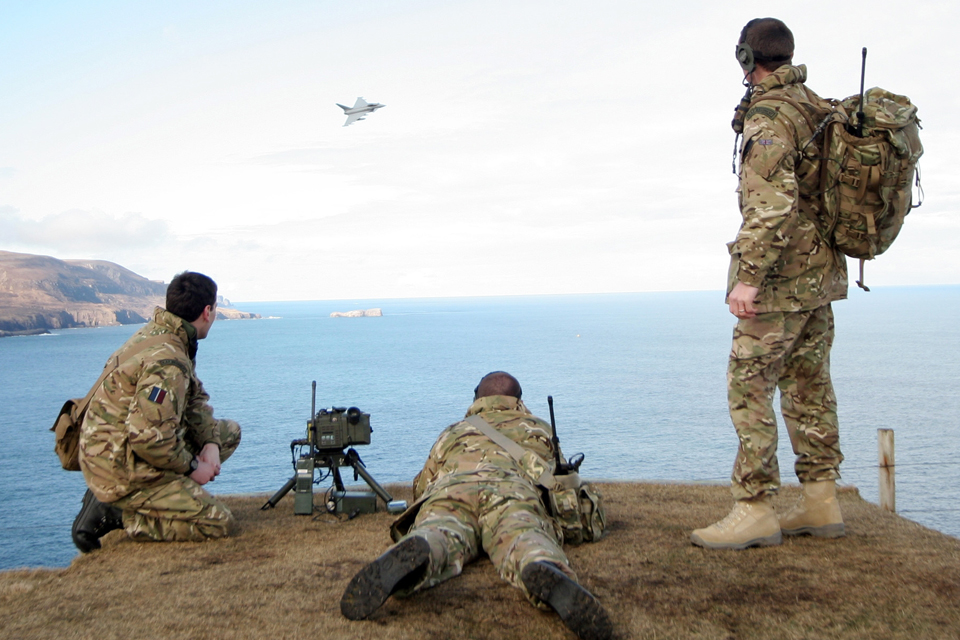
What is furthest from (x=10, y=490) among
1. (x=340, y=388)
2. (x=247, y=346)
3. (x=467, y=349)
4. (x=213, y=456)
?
(x=247, y=346)

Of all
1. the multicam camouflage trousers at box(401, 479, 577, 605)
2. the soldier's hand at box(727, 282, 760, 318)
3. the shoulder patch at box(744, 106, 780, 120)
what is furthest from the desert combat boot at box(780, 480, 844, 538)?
the shoulder patch at box(744, 106, 780, 120)

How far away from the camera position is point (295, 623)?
3.69 meters

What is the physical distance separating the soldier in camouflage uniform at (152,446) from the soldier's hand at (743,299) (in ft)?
13.2

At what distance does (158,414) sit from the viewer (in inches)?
213

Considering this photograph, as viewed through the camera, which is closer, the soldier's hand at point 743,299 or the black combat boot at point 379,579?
the black combat boot at point 379,579

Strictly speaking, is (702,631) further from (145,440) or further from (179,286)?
(179,286)

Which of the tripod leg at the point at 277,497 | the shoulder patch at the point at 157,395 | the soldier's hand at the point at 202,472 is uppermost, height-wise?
the shoulder patch at the point at 157,395

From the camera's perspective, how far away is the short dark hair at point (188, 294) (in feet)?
19.1

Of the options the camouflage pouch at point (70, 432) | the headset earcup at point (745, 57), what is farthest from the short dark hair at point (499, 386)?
the camouflage pouch at point (70, 432)

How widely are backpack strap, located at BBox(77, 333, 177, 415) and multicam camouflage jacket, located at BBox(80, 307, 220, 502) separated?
1.5 inches

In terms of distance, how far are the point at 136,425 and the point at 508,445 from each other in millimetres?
2742

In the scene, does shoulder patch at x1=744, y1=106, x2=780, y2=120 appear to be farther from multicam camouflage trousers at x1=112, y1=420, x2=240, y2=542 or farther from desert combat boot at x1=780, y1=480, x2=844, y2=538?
multicam camouflage trousers at x1=112, y1=420, x2=240, y2=542

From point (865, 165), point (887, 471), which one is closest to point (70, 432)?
point (865, 165)

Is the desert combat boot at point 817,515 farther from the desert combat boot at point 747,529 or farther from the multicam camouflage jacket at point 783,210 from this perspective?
the multicam camouflage jacket at point 783,210
